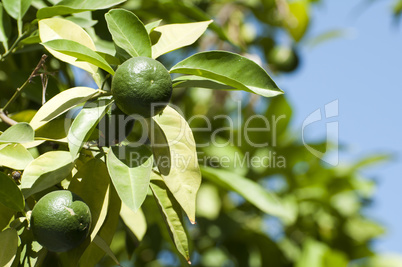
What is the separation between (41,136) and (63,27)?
7.1 inches

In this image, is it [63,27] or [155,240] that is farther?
[155,240]

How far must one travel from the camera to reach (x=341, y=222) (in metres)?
2.00

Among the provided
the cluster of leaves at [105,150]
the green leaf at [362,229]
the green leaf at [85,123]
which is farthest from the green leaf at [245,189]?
the green leaf at [362,229]

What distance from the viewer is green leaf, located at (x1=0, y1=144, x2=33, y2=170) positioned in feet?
2.30

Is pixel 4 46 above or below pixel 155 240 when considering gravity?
above

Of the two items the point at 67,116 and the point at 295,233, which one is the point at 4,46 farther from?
the point at 295,233

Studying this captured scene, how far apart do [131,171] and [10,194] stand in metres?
0.17

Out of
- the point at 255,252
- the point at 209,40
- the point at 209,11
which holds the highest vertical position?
the point at 209,11

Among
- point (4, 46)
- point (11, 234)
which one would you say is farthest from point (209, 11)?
point (11, 234)

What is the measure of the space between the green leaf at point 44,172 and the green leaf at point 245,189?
51 cm

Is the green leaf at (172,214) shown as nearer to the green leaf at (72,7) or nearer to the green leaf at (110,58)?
the green leaf at (110,58)

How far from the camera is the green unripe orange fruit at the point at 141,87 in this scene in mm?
693

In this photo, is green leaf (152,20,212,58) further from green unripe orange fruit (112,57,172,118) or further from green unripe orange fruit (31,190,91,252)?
green unripe orange fruit (31,190,91,252)

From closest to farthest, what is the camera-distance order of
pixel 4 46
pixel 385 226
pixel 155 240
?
1. pixel 4 46
2. pixel 155 240
3. pixel 385 226
